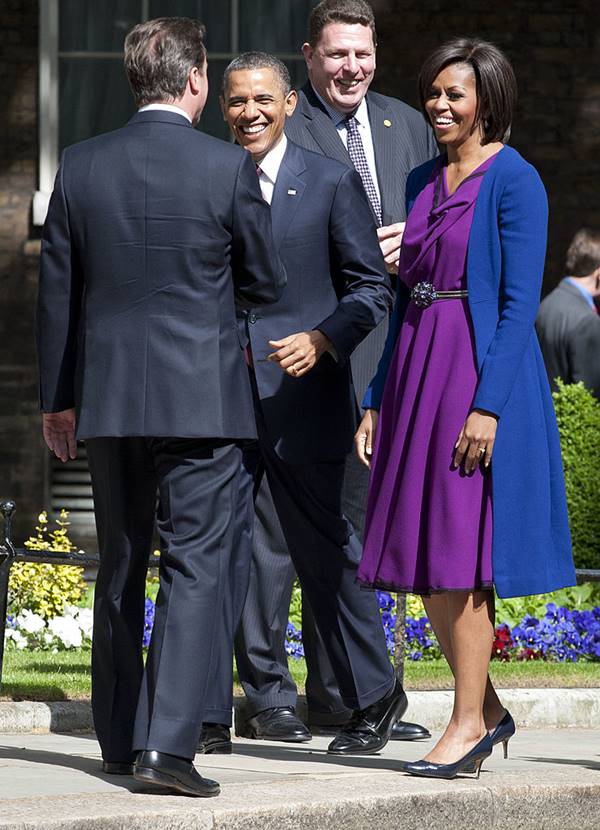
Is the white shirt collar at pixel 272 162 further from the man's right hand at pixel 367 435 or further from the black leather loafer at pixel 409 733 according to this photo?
the black leather loafer at pixel 409 733

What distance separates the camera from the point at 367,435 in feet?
16.6

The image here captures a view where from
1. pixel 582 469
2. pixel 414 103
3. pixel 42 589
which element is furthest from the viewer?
pixel 414 103

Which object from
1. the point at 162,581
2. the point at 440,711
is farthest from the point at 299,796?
the point at 440,711

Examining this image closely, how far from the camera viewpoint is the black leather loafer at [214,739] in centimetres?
A: 530

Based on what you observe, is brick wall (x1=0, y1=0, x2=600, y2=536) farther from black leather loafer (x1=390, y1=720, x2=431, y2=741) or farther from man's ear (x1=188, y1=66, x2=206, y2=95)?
man's ear (x1=188, y1=66, x2=206, y2=95)

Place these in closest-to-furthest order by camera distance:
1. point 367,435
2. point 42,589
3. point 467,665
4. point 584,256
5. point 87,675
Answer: point 467,665 < point 367,435 < point 87,675 < point 42,589 < point 584,256

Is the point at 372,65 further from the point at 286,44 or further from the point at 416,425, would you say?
the point at 286,44

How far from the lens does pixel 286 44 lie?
13500mm

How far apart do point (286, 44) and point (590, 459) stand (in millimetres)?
5180

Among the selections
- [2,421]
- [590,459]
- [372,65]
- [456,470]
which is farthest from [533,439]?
[2,421]

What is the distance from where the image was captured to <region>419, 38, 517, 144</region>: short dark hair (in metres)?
4.80

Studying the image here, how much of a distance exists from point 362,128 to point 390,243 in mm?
521

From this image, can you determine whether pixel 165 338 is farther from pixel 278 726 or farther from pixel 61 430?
pixel 278 726

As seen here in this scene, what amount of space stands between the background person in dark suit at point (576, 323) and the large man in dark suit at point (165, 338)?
6.10 metres
